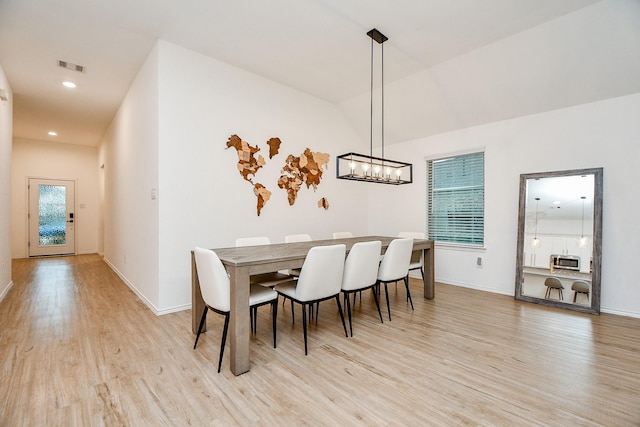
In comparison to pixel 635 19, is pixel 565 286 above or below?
below

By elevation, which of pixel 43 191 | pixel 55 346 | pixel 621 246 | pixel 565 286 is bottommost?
pixel 55 346

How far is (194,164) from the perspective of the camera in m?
3.58

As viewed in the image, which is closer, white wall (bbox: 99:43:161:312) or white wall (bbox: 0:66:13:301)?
white wall (bbox: 99:43:161:312)

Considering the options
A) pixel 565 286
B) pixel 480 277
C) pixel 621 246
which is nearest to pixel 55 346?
pixel 480 277

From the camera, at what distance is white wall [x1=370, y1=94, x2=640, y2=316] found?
332 centimetres

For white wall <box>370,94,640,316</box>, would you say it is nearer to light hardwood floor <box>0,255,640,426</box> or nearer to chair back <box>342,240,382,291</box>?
light hardwood floor <box>0,255,640,426</box>

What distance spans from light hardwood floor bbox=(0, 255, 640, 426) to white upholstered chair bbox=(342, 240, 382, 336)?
44cm

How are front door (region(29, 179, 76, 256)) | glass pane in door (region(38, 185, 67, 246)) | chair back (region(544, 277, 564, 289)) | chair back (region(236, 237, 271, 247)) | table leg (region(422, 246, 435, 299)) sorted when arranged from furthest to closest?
glass pane in door (region(38, 185, 67, 246)), front door (region(29, 179, 76, 256)), table leg (region(422, 246, 435, 299)), chair back (region(544, 277, 564, 289)), chair back (region(236, 237, 271, 247))

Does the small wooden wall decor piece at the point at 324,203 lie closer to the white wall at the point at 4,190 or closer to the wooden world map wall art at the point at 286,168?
the wooden world map wall art at the point at 286,168

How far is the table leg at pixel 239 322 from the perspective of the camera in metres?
2.09

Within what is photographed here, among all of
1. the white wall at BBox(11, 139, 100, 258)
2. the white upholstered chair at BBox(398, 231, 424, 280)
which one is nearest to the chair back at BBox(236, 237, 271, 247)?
the white upholstered chair at BBox(398, 231, 424, 280)

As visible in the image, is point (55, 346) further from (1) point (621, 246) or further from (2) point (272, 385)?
(1) point (621, 246)

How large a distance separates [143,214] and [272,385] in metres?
2.90

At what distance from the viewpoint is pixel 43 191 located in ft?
24.2
